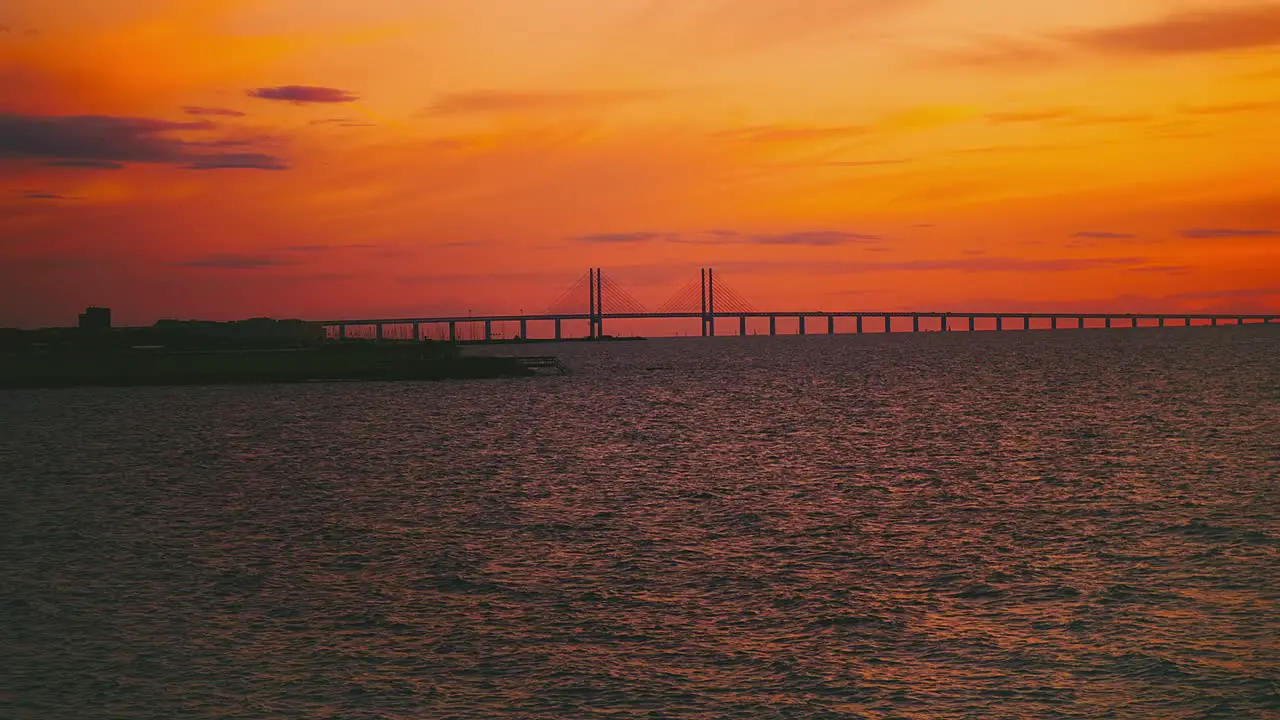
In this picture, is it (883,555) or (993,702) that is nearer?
(993,702)

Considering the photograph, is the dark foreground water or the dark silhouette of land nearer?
the dark foreground water

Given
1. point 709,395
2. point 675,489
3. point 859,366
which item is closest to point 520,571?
point 675,489

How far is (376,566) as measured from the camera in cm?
3034

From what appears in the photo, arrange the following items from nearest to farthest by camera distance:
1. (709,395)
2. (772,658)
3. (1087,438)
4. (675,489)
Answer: (772,658), (675,489), (1087,438), (709,395)

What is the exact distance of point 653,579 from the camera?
92.3 ft

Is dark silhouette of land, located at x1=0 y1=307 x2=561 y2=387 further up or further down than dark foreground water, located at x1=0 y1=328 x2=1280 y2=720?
further up

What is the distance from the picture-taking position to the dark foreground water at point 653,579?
766 inches

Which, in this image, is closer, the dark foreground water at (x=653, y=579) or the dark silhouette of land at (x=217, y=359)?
the dark foreground water at (x=653, y=579)

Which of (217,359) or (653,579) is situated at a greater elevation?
(217,359)

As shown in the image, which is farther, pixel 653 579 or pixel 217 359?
pixel 217 359

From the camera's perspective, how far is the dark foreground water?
19469mm

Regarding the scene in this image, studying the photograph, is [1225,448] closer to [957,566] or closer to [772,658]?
[957,566]

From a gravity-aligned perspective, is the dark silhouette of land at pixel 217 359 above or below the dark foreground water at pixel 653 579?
above

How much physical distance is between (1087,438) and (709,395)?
59.5 m
